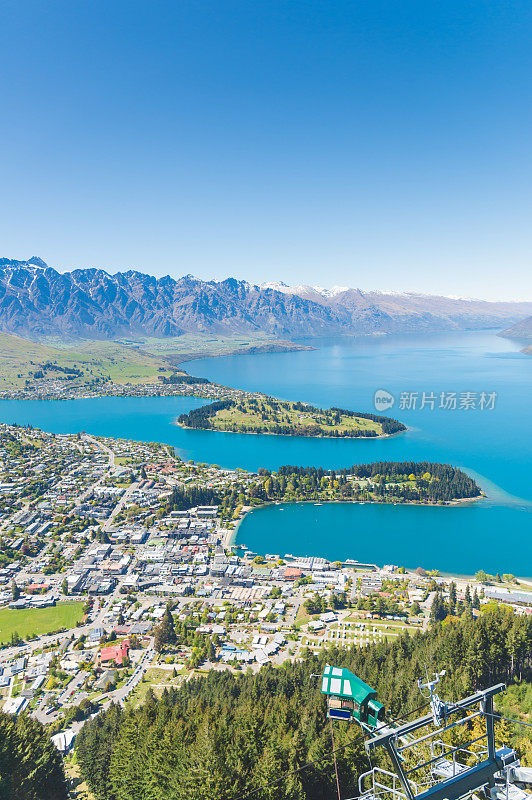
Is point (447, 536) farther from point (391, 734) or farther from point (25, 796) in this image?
point (391, 734)

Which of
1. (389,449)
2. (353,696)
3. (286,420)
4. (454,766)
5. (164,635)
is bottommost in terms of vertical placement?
(164,635)

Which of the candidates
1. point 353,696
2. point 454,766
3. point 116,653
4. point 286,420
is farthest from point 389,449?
point 454,766

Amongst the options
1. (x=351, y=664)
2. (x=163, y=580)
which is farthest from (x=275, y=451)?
(x=351, y=664)

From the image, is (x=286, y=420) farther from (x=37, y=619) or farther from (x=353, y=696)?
(x=353, y=696)

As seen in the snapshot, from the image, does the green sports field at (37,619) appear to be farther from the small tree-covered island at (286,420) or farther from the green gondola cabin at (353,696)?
the small tree-covered island at (286,420)

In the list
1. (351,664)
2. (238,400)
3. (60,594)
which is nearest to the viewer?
(351,664)
